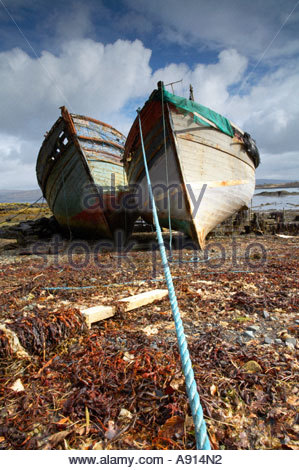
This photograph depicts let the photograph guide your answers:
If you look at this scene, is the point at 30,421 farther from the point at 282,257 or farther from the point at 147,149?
the point at 147,149

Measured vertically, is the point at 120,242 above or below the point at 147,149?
below

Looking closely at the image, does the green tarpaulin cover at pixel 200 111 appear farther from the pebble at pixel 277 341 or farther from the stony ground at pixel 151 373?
the pebble at pixel 277 341

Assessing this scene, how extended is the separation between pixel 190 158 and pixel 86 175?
4.22 meters

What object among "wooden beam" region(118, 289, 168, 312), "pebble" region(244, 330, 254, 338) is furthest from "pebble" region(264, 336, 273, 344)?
"wooden beam" region(118, 289, 168, 312)

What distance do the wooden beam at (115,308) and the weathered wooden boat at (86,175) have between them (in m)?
6.60

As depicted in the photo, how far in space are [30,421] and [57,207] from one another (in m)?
11.1

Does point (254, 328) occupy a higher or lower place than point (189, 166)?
lower

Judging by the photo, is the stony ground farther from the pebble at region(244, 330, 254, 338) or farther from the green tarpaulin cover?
the green tarpaulin cover

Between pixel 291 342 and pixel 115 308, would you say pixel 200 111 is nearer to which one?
pixel 115 308

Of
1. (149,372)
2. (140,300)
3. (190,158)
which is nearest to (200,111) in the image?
(190,158)

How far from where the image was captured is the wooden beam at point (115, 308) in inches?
109

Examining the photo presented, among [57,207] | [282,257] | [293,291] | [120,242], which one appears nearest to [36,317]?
[293,291]

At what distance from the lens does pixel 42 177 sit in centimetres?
1195

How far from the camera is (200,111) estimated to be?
7129mm
